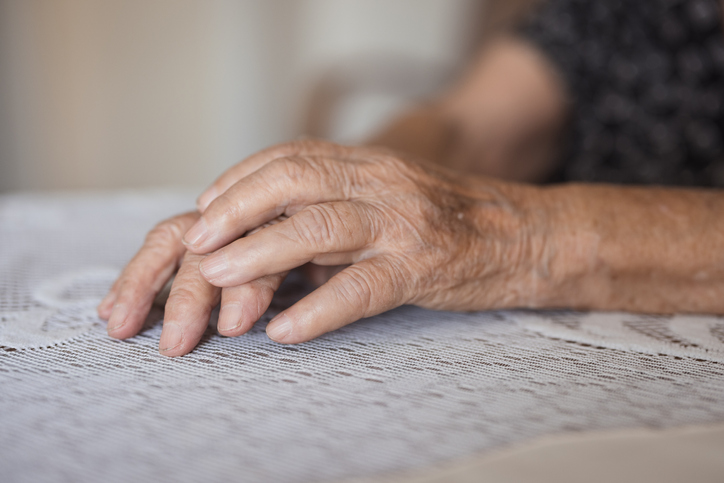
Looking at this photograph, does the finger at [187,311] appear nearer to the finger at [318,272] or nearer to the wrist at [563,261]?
the finger at [318,272]

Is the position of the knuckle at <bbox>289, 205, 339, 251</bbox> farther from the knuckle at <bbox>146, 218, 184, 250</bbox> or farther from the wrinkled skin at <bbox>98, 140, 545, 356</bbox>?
the knuckle at <bbox>146, 218, 184, 250</bbox>

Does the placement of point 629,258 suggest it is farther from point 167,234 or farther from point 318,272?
point 167,234

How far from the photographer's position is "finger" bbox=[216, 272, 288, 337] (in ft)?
1.47

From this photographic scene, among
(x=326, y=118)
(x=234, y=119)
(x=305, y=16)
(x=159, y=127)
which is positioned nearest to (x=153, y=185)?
(x=159, y=127)

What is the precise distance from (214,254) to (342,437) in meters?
0.19

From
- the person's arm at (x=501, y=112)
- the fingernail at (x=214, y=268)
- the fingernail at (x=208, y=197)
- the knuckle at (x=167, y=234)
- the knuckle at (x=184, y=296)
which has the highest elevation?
the person's arm at (x=501, y=112)

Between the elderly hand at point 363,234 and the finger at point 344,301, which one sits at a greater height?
the elderly hand at point 363,234

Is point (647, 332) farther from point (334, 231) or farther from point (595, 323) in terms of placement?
point (334, 231)

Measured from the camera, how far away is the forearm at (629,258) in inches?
22.5

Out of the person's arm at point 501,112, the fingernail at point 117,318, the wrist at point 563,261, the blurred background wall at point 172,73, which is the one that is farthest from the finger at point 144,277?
the blurred background wall at point 172,73

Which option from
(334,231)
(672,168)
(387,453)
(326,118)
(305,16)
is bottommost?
(387,453)

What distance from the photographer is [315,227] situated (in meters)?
0.47

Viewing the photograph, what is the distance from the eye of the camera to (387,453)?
0.31 m

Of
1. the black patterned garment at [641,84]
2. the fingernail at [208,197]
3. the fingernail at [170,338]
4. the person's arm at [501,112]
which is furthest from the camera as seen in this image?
the person's arm at [501,112]
